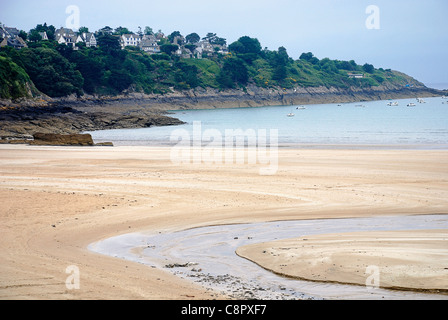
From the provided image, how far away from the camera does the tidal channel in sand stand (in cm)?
747

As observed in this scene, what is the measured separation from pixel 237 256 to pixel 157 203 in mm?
5000

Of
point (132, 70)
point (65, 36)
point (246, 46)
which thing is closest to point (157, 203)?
point (132, 70)

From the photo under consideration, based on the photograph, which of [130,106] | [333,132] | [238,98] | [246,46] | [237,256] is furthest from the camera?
[246,46]

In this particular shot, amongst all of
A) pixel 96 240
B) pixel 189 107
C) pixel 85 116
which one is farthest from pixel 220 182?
pixel 189 107

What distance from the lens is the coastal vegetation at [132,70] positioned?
98625 mm

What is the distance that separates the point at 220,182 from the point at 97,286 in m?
10.4

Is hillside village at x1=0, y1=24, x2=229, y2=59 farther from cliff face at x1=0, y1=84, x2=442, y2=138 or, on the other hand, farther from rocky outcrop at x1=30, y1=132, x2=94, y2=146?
rocky outcrop at x1=30, y1=132, x2=94, y2=146

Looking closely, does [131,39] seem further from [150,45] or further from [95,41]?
[95,41]

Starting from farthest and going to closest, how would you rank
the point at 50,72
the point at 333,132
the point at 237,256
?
the point at 50,72, the point at 333,132, the point at 237,256

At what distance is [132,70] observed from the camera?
133 meters

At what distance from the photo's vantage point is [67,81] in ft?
341

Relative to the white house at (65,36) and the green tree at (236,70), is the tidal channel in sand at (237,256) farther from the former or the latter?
the green tree at (236,70)

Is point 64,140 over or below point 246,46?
below
